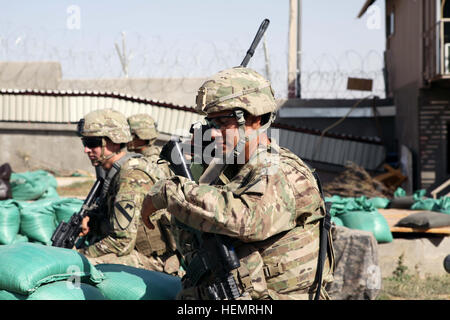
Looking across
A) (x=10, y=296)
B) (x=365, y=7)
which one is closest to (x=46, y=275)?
(x=10, y=296)

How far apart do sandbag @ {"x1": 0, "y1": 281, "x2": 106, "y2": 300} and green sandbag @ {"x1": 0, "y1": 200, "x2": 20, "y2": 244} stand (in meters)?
3.75

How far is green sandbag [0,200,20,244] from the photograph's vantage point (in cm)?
684

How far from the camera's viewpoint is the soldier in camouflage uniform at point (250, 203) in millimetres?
2459

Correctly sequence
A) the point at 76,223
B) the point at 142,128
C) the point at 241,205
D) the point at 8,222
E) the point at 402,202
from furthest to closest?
the point at 402,202, the point at 142,128, the point at 8,222, the point at 76,223, the point at 241,205

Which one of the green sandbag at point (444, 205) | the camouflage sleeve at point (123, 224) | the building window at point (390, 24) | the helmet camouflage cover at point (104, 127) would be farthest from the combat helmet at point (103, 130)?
the building window at point (390, 24)

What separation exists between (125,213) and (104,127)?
2.46 feet

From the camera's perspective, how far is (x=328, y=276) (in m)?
2.85

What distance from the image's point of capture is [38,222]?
709 centimetres

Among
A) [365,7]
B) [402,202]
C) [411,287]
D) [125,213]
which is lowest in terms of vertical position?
[411,287]

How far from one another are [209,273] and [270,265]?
0.24 m

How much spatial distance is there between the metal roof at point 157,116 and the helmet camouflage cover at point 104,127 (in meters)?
9.43

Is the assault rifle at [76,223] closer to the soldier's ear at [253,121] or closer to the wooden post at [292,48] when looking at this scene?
the soldier's ear at [253,121]

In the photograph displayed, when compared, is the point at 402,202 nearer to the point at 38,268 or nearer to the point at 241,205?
the point at 38,268
